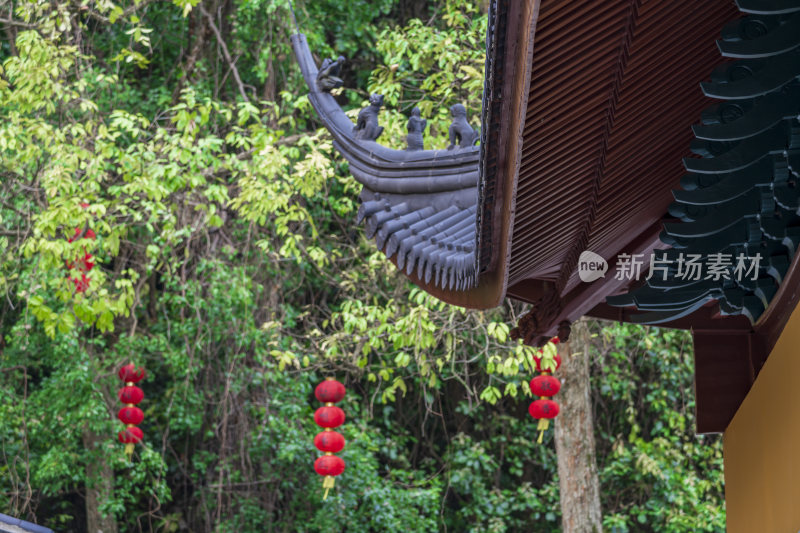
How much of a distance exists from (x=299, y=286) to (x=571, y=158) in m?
5.39

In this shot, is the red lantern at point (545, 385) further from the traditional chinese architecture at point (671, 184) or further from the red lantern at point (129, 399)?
the traditional chinese architecture at point (671, 184)

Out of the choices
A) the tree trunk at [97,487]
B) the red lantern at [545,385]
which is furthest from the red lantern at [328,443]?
the tree trunk at [97,487]

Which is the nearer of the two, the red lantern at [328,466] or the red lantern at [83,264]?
the red lantern at [83,264]

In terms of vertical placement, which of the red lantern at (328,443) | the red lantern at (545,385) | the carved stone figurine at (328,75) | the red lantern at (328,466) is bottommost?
the red lantern at (328,466)

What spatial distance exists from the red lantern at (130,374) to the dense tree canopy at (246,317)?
23 cm

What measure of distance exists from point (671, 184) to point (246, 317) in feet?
14.5

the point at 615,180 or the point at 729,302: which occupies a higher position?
the point at 615,180

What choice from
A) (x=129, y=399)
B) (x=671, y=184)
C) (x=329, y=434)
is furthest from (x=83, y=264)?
(x=671, y=184)

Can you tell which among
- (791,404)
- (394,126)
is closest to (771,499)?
(791,404)

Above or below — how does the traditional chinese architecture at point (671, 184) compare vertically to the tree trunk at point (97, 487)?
above

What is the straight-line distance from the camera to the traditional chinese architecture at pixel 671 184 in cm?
137

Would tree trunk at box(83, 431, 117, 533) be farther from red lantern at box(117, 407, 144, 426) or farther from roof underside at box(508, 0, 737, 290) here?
roof underside at box(508, 0, 737, 290)

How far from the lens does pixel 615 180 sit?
1805 mm

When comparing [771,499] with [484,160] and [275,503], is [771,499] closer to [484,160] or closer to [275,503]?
[484,160]
